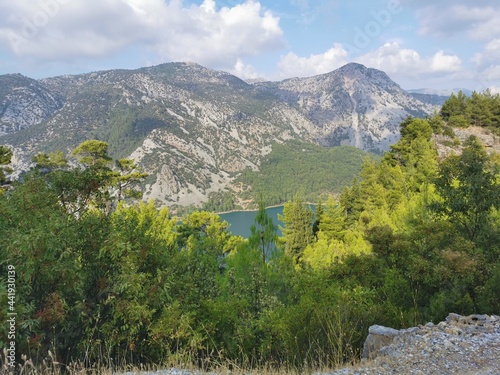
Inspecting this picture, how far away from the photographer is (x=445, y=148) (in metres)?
47.3

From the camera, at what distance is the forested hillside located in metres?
6.18

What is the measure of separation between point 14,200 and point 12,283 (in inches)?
102

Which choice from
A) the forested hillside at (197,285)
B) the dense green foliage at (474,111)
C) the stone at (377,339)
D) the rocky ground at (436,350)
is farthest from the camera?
the dense green foliage at (474,111)

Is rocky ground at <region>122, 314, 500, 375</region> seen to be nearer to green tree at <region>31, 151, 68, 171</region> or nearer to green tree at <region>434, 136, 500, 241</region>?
green tree at <region>434, 136, 500, 241</region>

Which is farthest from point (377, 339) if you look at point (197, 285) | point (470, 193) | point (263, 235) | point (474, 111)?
point (474, 111)

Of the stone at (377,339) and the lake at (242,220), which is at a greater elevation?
the stone at (377,339)

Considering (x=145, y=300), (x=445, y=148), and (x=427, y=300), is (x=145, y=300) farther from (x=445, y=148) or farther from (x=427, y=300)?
(x=445, y=148)

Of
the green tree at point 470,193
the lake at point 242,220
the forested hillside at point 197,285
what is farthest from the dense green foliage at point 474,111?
the lake at point 242,220

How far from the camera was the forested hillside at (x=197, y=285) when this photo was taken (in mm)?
6180

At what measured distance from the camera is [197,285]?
487 inches

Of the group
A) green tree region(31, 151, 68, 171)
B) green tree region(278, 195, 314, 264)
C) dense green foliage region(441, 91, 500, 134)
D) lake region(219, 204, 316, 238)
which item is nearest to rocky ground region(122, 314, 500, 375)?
green tree region(31, 151, 68, 171)

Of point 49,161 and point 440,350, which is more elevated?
point 49,161

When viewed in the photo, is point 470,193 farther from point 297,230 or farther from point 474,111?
point 474,111

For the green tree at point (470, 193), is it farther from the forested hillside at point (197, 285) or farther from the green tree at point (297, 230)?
the green tree at point (297, 230)
